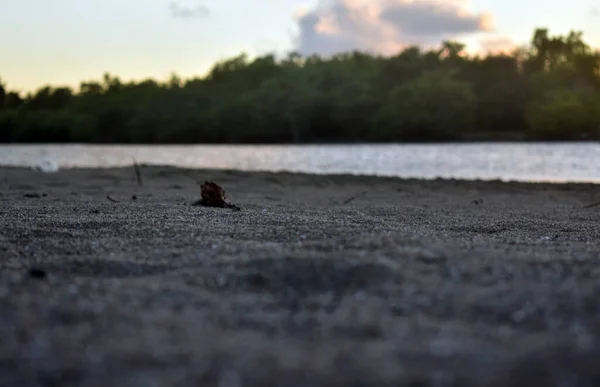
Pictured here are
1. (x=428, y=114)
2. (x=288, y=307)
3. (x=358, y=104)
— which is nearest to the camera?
(x=288, y=307)

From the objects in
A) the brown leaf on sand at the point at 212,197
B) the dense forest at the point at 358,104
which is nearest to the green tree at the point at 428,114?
the dense forest at the point at 358,104

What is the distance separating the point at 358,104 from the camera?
4697 centimetres

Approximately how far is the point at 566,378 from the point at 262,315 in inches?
37.1

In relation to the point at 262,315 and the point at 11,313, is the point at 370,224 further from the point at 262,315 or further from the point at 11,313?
the point at 11,313

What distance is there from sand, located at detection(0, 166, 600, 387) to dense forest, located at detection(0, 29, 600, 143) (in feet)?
128

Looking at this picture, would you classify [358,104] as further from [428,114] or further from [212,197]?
[212,197]

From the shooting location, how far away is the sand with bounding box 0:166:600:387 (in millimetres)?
1685

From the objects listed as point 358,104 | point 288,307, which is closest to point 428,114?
point 358,104

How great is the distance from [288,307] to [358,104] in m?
Answer: 45.4

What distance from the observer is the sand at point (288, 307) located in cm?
168

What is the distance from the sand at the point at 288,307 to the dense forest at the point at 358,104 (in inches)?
1537

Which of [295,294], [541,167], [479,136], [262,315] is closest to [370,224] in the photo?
[295,294]

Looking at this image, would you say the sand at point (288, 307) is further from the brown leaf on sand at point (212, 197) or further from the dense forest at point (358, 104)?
the dense forest at point (358, 104)

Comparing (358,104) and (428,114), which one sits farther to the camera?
(358,104)
